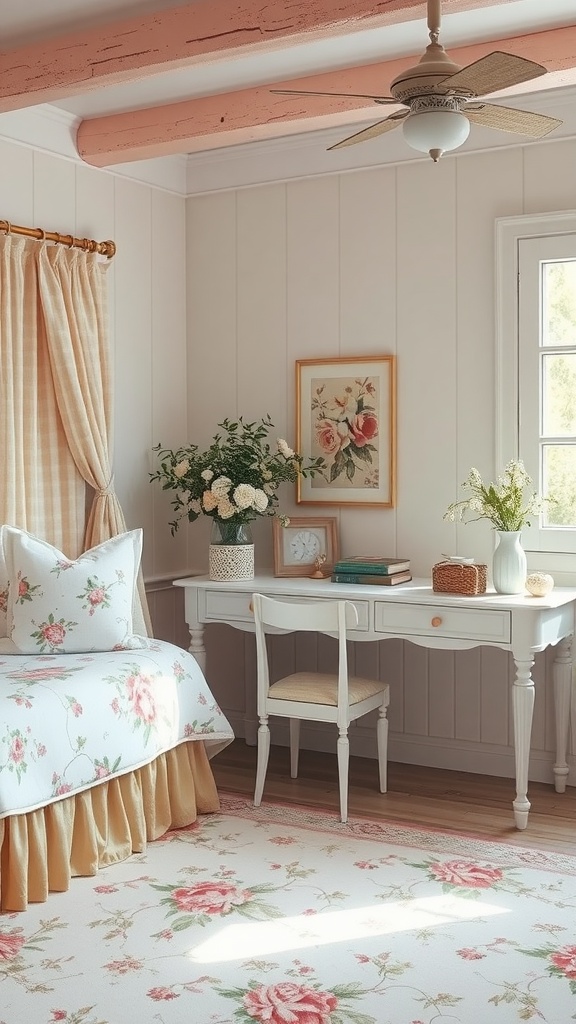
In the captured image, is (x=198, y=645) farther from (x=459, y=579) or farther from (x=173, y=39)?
(x=173, y=39)

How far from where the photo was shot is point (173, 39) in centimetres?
322

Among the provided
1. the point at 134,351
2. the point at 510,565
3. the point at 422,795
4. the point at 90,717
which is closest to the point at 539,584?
the point at 510,565

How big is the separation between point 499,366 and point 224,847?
213cm

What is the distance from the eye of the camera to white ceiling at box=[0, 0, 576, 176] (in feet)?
10.6

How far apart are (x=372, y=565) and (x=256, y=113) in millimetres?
1787

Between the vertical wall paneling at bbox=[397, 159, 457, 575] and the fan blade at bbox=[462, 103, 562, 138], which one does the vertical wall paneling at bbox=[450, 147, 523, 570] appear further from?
the fan blade at bbox=[462, 103, 562, 138]

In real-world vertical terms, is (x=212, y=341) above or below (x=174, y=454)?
above

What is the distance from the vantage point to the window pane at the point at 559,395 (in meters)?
4.14

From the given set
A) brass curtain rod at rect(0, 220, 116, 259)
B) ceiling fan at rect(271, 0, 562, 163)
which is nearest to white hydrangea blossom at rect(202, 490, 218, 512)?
brass curtain rod at rect(0, 220, 116, 259)

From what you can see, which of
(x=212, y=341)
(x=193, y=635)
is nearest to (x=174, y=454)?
(x=212, y=341)

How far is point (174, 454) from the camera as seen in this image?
488 centimetres

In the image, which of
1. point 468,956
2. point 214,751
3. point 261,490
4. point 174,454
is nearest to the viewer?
point 468,956

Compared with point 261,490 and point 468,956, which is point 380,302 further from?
point 468,956

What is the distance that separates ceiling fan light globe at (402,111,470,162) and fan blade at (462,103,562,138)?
0.23 ft
